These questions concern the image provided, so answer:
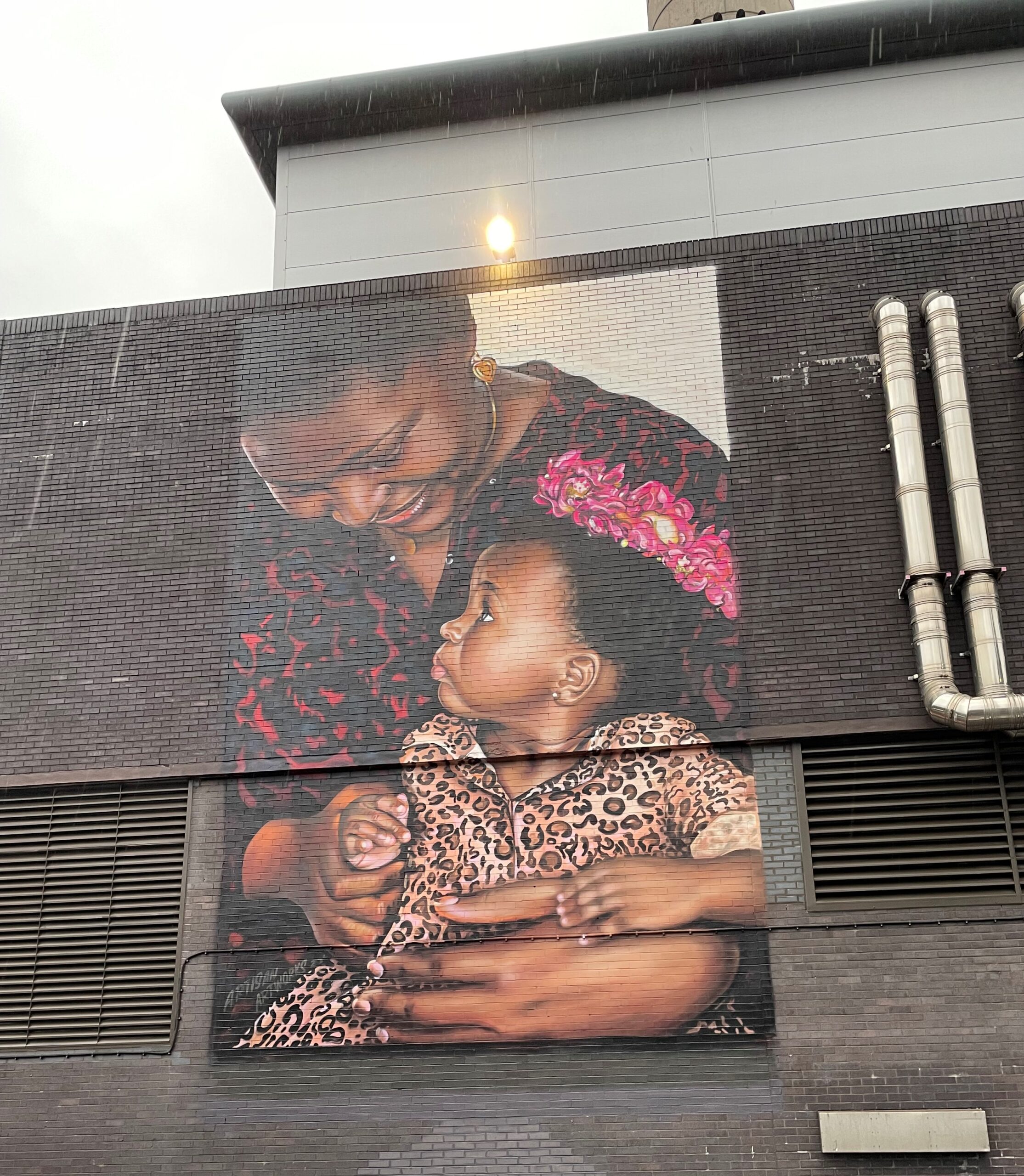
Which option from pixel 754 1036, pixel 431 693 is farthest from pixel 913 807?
pixel 431 693

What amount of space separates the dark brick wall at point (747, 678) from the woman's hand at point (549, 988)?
0.21 m

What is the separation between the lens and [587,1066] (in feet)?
32.7

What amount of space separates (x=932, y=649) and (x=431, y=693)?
4413 millimetres

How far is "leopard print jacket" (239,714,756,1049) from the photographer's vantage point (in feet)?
34.3

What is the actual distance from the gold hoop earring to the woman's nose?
1201 millimetres

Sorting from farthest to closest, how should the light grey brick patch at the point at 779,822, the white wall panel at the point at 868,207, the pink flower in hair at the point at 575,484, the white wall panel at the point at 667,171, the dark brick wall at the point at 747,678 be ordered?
the white wall panel at the point at 667,171, the white wall panel at the point at 868,207, the pink flower in hair at the point at 575,484, the light grey brick patch at the point at 779,822, the dark brick wall at the point at 747,678

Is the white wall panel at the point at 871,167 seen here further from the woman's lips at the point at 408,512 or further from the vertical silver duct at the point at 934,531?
the woman's lips at the point at 408,512

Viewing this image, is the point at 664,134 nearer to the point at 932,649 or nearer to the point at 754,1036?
the point at 932,649

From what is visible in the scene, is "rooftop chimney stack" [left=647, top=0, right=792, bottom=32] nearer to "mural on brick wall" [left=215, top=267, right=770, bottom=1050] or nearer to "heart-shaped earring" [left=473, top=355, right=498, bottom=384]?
"mural on brick wall" [left=215, top=267, right=770, bottom=1050]

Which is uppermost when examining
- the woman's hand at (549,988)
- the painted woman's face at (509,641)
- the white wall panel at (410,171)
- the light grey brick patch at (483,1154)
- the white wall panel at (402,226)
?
the white wall panel at (410,171)

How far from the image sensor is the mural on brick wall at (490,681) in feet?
33.8

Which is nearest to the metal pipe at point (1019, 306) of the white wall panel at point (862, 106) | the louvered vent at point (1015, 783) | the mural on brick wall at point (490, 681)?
the mural on brick wall at point (490, 681)

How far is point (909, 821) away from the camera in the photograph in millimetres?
10258

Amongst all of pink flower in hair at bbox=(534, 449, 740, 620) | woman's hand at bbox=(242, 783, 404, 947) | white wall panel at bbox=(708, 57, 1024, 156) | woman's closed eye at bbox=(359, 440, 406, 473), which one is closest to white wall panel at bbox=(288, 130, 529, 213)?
white wall panel at bbox=(708, 57, 1024, 156)
